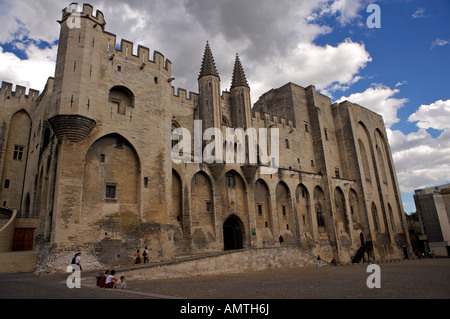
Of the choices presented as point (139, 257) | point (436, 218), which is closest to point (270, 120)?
point (139, 257)

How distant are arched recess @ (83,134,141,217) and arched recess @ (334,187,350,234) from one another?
79.0 ft

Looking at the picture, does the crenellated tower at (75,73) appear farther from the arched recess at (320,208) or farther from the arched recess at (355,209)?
the arched recess at (355,209)

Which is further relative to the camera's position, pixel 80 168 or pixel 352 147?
pixel 352 147

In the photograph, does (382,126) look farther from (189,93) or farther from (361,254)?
(189,93)

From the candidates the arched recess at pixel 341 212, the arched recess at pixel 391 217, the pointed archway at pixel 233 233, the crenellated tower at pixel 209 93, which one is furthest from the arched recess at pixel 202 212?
the arched recess at pixel 391 217

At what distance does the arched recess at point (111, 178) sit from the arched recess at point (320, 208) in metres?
21.1

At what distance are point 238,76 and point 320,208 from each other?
16766mm

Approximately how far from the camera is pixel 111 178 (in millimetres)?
17844

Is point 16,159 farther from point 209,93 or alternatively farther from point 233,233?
point 233,233

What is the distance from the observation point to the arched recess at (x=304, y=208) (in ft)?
102
